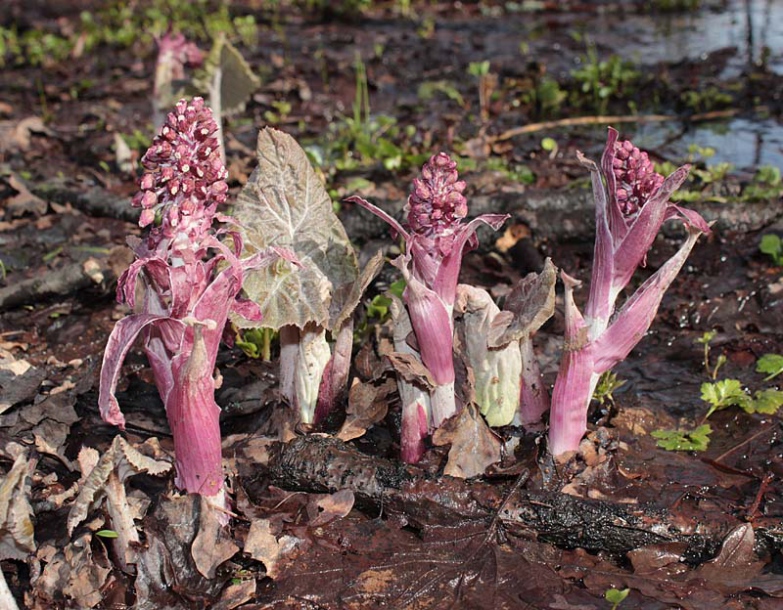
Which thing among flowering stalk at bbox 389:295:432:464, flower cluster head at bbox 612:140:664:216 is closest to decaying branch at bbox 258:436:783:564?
flowering stalk at bbox 389:295:432:464

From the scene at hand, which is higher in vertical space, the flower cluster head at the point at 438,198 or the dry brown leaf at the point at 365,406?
the flower cluster head at the point at 438,198

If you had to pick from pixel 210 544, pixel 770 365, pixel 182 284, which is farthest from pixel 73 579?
pixel 770 365

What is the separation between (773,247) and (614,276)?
1.92 meters

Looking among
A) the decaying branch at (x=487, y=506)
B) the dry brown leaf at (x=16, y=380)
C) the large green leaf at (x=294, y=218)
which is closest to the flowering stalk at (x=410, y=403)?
the decaying branch at (x=487, y=506)

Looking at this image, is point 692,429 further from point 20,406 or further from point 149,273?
point 20,406

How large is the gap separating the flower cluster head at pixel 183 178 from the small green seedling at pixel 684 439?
1.79 m

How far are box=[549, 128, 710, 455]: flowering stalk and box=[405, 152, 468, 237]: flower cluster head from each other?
→ 1.30ft

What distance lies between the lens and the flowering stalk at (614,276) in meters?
2.50

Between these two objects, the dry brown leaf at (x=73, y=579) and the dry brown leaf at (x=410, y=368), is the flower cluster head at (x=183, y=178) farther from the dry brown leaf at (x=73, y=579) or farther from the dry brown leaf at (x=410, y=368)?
the dry brown leaf at (x=73, y=579)

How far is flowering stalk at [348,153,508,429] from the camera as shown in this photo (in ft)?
8.13

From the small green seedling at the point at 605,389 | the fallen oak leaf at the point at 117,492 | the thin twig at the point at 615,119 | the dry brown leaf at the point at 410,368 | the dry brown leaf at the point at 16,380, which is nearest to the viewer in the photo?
the fallen oak leaf at the point at 117,492

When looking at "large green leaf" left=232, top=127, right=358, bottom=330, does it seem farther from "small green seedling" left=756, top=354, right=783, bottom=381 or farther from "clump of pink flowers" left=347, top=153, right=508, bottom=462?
"small green seedling" left=756, top=354, right=783, bottom=381

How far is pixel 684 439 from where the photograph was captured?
9.93 feet

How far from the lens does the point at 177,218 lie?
2.27 metres
